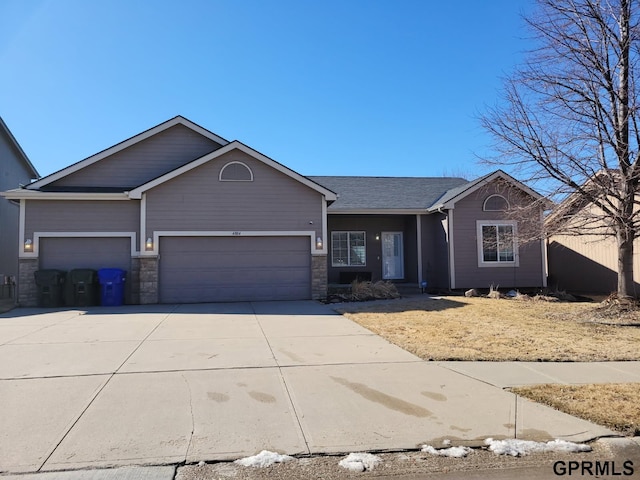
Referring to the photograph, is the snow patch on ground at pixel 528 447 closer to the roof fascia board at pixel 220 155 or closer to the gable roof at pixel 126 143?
the roof fascia board at pixel 220 155

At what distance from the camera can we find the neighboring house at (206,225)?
1423 cm

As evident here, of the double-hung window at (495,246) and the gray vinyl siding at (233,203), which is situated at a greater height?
the gray vinyl siding at (233,203)

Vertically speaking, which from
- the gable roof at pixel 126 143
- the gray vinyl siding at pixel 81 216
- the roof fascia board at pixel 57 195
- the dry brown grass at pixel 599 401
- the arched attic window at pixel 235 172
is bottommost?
the dry brown grass at pixel 599 401

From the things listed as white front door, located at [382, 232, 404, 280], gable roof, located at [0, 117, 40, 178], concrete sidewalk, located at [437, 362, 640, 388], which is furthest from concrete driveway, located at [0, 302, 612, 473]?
gable roof, located at [0, 117, 40, 178]

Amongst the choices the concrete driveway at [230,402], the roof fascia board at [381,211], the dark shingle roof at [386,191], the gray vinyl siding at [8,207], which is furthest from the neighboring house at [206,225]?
the gray vinyl siding at [8,207]

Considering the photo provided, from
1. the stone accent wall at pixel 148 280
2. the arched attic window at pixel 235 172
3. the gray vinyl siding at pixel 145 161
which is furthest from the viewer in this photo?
the gray vinyl siding at pixel 145 161

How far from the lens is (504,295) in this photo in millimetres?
16203

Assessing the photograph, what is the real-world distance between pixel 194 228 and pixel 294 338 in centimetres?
744

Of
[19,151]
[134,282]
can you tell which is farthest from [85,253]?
[19,151]

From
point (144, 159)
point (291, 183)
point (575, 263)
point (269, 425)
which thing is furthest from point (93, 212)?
point (575, 263)

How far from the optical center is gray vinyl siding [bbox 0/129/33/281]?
20266mm

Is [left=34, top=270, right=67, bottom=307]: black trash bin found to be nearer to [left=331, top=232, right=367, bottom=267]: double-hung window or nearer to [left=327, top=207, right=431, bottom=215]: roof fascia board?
[left=327, top=207, right=431, bottom=215]: roof fascia board

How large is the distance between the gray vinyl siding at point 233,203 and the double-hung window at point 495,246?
6384 mm

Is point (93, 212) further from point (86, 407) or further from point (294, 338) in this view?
point (86, 407)
